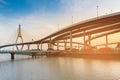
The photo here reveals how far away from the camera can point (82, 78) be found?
2064 centimetres

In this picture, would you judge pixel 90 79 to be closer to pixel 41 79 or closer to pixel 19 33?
pixel 41 79

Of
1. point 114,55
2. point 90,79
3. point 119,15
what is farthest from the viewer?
point 119,15

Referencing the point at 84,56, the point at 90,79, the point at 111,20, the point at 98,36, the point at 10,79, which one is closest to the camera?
the point at 90,79

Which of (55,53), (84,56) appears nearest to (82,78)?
(84,56)

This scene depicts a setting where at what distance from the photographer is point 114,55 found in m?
46.0

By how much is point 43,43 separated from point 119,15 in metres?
70.6

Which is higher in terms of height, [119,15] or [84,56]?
[119,15]

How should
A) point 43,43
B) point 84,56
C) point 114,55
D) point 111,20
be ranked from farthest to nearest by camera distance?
1. point 43,43
2. point 84,56
3. point 111,20
4. point 114,55

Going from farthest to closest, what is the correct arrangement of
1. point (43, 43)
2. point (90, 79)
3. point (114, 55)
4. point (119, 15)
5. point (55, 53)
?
1. point (43, 43)
2. point (55, 53)
3. point (119, 15)
4. point (114, 55)
5. point (90, 79)

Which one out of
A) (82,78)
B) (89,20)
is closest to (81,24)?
(89,20)

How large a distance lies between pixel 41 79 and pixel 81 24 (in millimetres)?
43438

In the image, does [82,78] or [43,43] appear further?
[43,43]

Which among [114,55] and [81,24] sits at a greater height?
[81,24]

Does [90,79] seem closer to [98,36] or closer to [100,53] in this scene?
[100,53]
